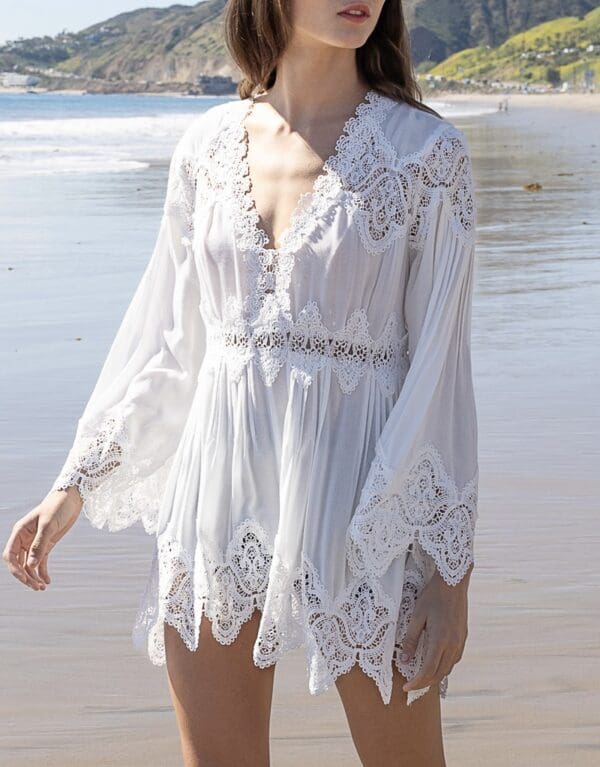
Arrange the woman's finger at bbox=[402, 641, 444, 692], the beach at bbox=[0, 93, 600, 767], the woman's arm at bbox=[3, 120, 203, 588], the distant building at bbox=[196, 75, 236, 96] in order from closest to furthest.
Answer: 1. the woman's finger at bbox=[402, 641, 444, 692]
2. the woman's arm at bbox=[3, 120, 203, 588]
3. the beach at bbox=[0, 93, 600, 767]
4. the distant building at bbox=[196, 75, 236, 96]

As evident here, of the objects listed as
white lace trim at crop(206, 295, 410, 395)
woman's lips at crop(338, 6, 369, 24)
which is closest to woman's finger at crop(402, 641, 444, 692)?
white lace trim at crop(206, 295, 410, 395)

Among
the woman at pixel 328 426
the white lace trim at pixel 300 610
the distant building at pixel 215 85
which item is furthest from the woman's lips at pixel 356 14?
the distant building at pixel 215 85

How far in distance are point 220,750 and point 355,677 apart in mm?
245

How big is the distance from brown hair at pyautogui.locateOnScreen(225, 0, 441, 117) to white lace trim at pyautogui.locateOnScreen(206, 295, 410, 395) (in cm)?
38

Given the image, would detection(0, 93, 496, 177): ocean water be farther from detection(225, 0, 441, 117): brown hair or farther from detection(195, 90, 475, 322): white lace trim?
detection(195, 90, 475, 322): white lace trim

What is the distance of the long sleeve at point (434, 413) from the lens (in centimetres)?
210

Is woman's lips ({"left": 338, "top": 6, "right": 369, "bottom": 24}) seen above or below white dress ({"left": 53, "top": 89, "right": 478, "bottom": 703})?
above

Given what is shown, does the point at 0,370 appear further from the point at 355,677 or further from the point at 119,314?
the point at 355,677

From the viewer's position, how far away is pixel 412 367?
2.12 m

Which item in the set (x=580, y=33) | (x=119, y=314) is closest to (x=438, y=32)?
(x=580, y=33)

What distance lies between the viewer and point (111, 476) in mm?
2414

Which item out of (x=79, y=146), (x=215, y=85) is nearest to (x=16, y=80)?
(x=215, y=85)

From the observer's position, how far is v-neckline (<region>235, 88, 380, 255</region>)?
2.19 m

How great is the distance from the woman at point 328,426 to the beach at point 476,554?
141 centimetres
